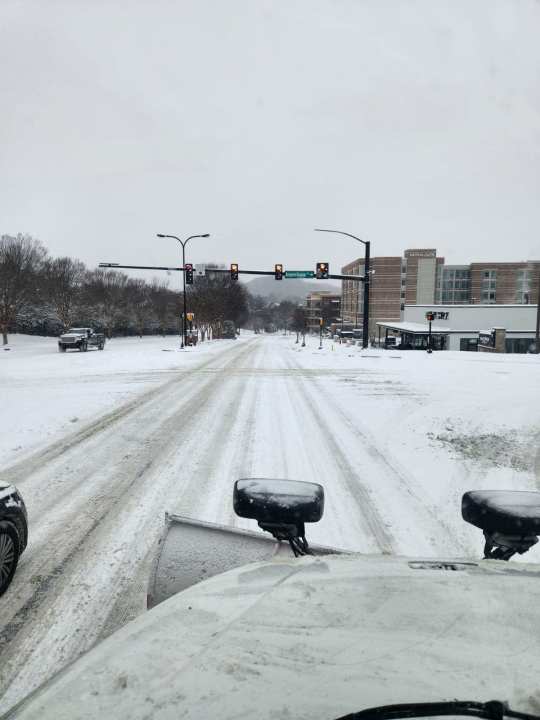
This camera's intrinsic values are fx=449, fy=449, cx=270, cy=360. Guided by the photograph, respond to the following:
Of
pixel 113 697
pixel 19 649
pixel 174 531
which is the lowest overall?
pixel 19 649

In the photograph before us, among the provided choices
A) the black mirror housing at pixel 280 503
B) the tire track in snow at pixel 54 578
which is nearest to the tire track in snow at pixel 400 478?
the black mirror housing at pixel 280 503

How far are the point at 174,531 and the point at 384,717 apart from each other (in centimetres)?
194

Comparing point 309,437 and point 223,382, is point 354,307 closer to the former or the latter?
point 223,382

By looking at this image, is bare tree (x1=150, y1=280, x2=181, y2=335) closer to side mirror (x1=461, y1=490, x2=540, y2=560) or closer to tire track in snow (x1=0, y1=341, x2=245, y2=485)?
tire track in snow (x1=0, y1=341, x2=245, y2=485)

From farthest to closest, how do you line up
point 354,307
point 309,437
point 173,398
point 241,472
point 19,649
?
point 354,307
point 173,398
point 309,437
point 241,472
point 19,649

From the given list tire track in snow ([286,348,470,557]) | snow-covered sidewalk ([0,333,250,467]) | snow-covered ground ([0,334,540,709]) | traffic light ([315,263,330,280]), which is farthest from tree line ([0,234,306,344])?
tire track in snow ([286,348,470,557])

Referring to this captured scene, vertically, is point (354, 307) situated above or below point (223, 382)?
above

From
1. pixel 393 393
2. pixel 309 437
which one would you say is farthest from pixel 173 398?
pixel 393 393

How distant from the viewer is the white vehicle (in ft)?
3.45

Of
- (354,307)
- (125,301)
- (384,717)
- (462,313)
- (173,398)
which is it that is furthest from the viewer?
(354,307)

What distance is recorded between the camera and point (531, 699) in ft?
3.40

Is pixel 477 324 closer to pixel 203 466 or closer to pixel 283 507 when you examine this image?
pixel 203 466

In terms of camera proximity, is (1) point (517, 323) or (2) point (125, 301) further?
(2) point (125, 301)

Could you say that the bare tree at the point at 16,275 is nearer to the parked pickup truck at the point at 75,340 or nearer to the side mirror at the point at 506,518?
the parked pickup truck at the point at 75,340
